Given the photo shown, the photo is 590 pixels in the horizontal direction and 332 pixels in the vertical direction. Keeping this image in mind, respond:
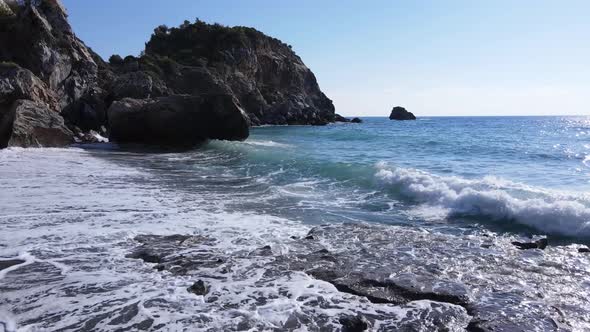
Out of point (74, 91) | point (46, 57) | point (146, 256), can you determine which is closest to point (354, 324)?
point (146, 256)

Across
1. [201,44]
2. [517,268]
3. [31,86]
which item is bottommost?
[517,268]

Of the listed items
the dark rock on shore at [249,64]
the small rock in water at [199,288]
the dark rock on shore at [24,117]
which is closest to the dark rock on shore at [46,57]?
the dark rock on shore at [24,117]

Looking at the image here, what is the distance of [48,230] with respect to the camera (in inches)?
283

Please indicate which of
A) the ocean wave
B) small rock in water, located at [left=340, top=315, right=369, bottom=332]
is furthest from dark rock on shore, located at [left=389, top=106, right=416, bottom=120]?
small rock in water, located at [left=340, top=315, right=369, bottom=332]

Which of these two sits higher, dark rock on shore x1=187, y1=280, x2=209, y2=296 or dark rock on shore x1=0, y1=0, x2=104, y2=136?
dark rock on shore x1=0, y1=0, x2=104, y2=136

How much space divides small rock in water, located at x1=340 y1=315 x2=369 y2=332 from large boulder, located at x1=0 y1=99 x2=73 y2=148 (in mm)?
18442

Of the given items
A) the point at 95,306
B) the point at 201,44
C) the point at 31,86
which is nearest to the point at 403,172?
the point at 95,306

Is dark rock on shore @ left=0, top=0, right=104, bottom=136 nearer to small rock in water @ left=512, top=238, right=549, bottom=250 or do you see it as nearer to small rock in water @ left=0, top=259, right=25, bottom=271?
small rock in water @ left=0, top=259, right=25, bottom=271

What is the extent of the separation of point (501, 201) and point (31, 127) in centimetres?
1842

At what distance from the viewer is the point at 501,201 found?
31.7 feet

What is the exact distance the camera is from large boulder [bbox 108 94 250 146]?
24734mm

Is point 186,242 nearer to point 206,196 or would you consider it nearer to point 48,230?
point 48,230

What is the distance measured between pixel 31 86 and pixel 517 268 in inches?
942

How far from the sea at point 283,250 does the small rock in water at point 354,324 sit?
0.05m
